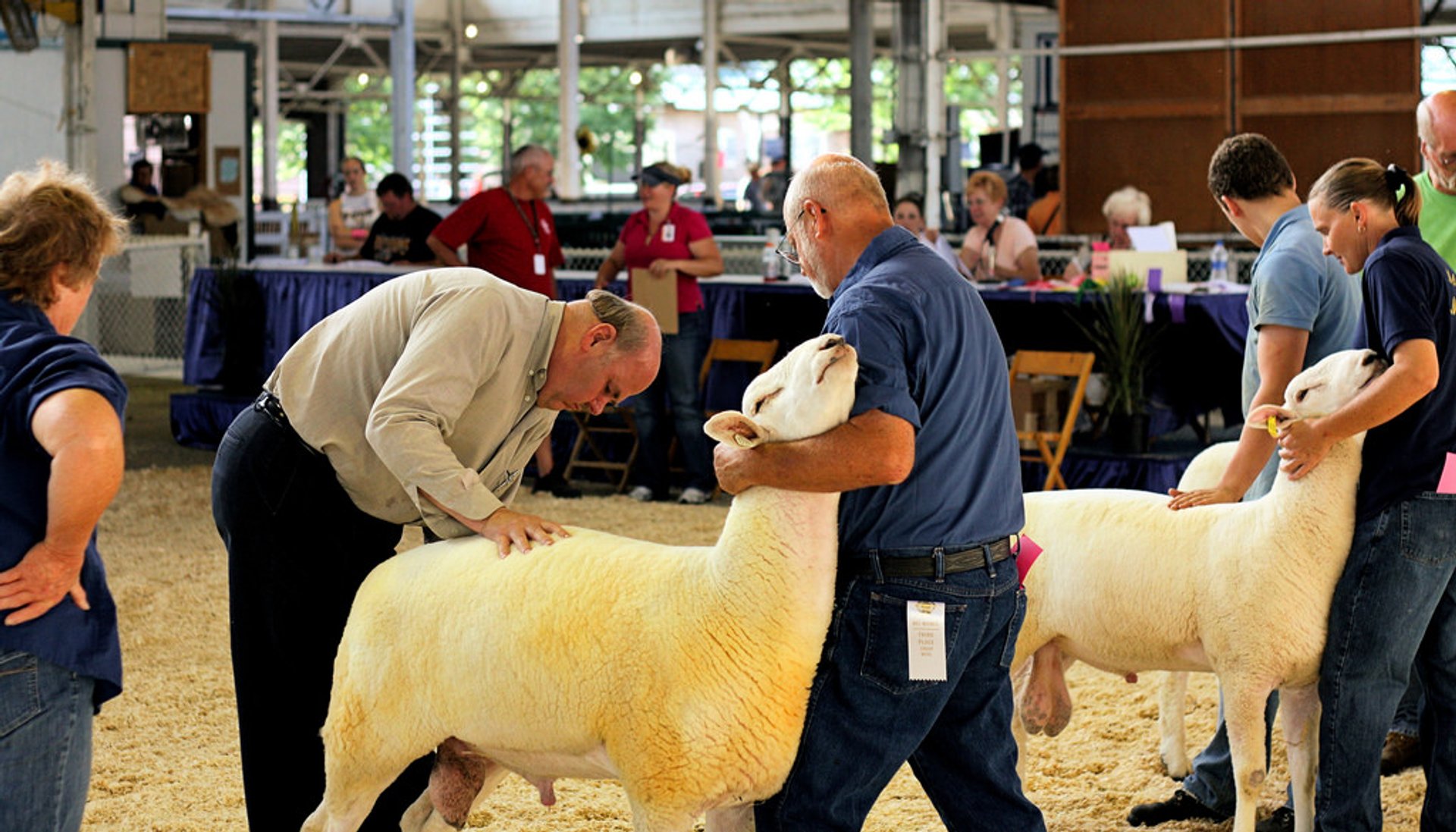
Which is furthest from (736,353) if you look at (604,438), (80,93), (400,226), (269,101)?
(269,101)

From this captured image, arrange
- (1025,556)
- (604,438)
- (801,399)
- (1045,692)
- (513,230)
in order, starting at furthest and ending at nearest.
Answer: (604,438) < (513,230) < (1045,692) < (1025,556) < (801,399)

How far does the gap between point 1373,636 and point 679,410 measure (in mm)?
5847

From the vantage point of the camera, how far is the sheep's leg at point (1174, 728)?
15.1 ft

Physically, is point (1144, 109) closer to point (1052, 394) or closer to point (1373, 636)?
point (1052, 394)

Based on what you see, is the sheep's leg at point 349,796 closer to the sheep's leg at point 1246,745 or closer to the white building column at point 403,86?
the sheep's leg at point 1246,745

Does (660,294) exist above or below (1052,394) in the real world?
above

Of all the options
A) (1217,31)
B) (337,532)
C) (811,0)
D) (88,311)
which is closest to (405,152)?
(88,311)

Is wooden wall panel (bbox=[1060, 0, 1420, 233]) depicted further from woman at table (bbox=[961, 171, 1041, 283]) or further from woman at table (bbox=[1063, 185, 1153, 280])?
woman at table (bbox=[961, 171, 1041, 283])

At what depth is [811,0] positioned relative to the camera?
24.8 m

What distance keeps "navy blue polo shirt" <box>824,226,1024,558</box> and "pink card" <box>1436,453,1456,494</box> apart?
3.91ft

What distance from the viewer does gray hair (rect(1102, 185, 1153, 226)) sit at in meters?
9.53

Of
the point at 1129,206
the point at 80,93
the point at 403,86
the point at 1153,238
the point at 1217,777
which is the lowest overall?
the point at 1217,777

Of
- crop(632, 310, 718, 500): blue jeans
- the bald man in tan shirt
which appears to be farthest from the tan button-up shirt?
crop(632, 310, 718, 500): blue jeans

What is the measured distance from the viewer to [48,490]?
241cm
